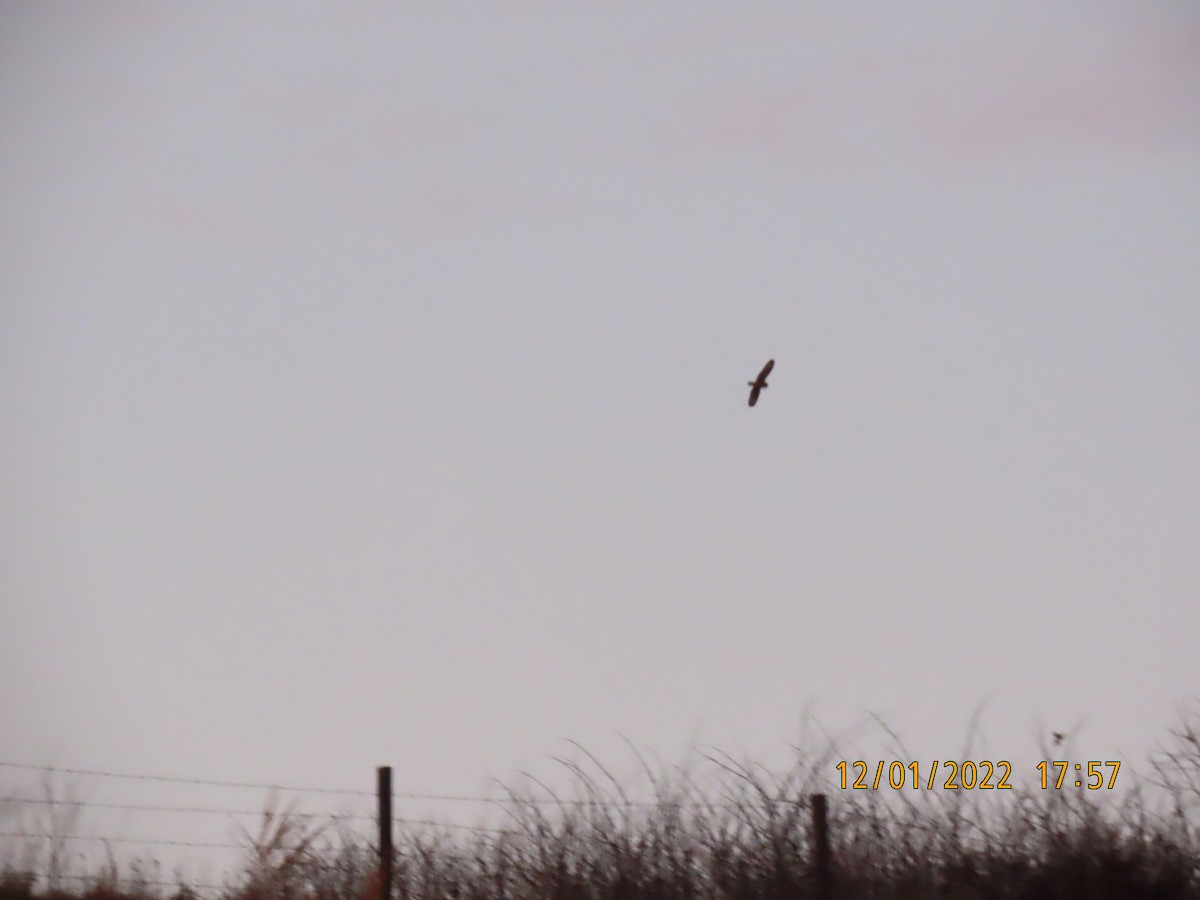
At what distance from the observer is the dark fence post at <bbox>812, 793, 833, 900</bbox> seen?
483 inches

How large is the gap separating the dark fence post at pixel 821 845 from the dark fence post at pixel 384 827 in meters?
3.36

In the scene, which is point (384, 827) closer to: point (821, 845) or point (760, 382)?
point (821, 845)

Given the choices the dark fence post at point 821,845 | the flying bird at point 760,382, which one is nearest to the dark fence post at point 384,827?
the dark fence post at point 821,845

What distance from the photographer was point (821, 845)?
12312 millimetres

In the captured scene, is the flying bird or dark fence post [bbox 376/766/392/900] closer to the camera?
dark fence post [bbox 376/766/392/900]

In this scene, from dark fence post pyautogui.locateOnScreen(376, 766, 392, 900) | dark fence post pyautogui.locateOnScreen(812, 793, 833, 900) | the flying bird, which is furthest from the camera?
the flying bird

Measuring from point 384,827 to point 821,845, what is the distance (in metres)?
3.44

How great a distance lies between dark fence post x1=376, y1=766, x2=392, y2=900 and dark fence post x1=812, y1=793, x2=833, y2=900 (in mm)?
3357

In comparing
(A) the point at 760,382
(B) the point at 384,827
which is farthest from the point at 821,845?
(A) the point at 760,382

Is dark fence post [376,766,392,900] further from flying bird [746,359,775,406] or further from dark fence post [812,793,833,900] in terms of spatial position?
flying bird [746,359,775,406]

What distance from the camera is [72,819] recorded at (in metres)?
10.7

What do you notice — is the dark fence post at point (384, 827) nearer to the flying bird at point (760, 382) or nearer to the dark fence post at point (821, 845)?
the dark fence post at point (821, 845)

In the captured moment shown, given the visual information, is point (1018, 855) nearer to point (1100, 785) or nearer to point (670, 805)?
point (1100, 785)

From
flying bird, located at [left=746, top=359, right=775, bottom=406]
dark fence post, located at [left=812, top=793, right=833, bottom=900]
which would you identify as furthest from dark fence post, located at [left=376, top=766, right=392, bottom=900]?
flying bird, located at [left=746, top=359, right=775, bottom=406]
